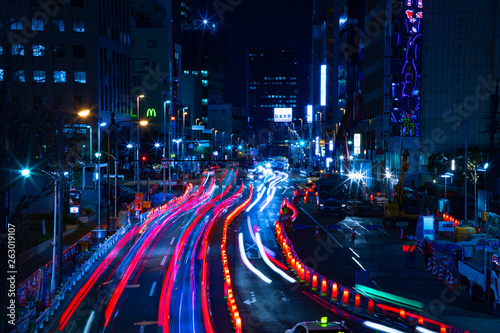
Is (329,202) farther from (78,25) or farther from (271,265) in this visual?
(78,25)

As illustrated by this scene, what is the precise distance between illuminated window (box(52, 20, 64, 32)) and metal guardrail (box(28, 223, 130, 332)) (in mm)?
45520

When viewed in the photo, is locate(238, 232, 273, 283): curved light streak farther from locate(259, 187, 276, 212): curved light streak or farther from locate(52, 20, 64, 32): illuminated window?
locate(52, 20, 64, 32): illuminated window

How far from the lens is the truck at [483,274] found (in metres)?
20.8

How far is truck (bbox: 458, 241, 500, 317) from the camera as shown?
20781 millimetres

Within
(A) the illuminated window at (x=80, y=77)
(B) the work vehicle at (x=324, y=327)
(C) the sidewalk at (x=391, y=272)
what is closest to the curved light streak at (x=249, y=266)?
(C) the sidewalk at (x=391, y=272)

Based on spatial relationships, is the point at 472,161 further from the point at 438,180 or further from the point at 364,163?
the point at 364,163

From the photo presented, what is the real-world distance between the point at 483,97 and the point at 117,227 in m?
50.2

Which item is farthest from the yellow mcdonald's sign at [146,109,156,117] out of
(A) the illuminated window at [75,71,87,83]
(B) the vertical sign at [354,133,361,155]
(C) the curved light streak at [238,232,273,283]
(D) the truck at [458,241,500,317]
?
(D) the truck at [458,241,500,317]

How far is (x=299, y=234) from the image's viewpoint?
4150 cm

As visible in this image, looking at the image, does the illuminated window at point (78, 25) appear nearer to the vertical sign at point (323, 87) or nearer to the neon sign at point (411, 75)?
the neon sign at point (411, 75)

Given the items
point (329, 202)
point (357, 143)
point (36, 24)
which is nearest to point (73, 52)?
point (36, 24)

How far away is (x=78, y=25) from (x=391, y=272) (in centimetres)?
6239

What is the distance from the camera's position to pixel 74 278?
25.5 metres

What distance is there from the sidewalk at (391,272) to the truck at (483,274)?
1.43 ft
